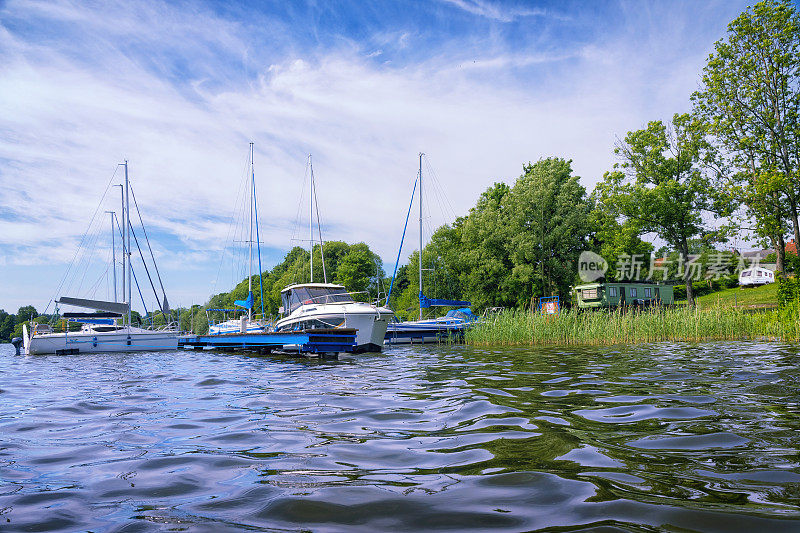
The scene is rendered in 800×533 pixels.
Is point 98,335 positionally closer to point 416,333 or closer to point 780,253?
point 416,333

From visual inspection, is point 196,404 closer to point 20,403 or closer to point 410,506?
point 20,403

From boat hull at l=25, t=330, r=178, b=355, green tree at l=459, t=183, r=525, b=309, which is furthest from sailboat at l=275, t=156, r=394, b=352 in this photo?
green tree at l=459, t=183, r=525, b=309

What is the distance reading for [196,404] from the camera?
769cm

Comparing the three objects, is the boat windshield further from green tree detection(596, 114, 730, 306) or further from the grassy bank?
green tree detection(596, 114, 730, 306)

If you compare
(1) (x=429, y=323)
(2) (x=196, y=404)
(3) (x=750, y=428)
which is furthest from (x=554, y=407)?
(1) (x=429, y=323)

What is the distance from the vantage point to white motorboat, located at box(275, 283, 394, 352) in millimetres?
21109

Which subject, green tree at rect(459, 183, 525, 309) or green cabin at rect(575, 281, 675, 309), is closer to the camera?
green cabin at rect(575, 281, 675, 309)

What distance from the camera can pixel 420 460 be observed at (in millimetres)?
4043

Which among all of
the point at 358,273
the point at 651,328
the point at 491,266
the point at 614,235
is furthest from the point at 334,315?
the point at 358,273

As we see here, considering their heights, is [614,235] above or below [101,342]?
above

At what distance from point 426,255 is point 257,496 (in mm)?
52652

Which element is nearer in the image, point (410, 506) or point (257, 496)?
point (410, 506)

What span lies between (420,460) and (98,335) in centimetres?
3184

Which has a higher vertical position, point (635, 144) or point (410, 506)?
point (635, 144)
